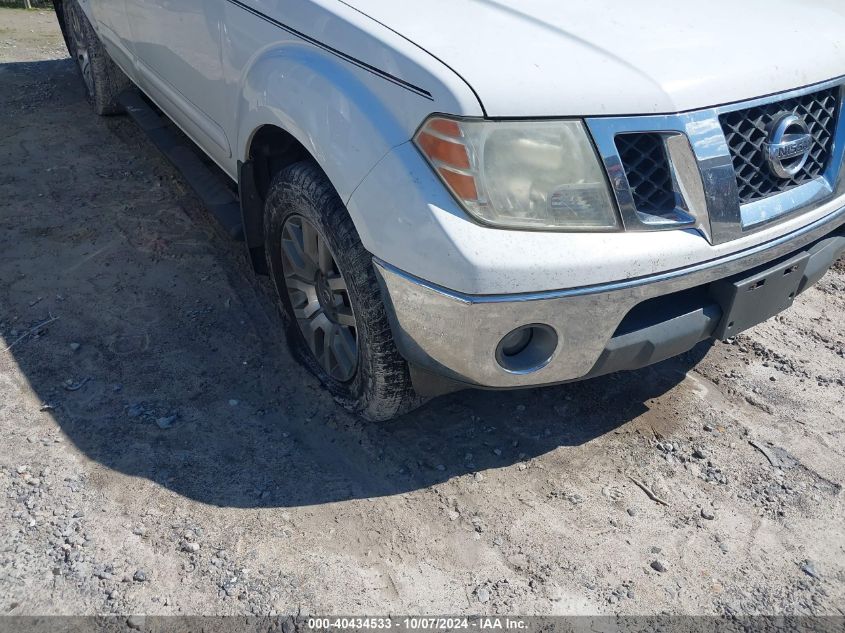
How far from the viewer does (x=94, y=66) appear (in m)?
5.23

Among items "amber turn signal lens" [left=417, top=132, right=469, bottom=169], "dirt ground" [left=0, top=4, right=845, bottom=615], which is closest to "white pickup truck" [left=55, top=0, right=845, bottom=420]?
"amber turn signal lens" [left=417, top=132, right=469, bottom=169]

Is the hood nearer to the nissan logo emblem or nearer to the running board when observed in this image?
the nissan logo emblem

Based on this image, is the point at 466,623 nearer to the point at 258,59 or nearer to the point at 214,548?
the point at 214,548

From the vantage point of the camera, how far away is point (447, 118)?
2.05m

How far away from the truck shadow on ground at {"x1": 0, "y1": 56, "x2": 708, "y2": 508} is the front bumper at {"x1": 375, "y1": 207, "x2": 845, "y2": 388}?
580 mm

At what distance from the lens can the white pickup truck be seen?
206 centimetres

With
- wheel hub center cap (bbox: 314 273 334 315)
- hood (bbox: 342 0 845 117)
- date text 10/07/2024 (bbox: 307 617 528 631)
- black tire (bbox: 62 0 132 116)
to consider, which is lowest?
black tire (bbox: 62 0 132 116)

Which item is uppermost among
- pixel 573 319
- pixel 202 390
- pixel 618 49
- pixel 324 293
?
pixel 618 49

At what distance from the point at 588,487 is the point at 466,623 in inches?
27.8

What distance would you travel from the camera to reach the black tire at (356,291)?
243 cm

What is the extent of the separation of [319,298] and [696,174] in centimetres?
138

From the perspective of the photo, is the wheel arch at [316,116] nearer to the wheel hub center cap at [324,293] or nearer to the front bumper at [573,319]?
the front bumper at [573,319]

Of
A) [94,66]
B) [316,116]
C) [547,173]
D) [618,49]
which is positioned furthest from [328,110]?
[94,66]

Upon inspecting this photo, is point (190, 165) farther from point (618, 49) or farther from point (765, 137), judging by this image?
point (765, 137)
